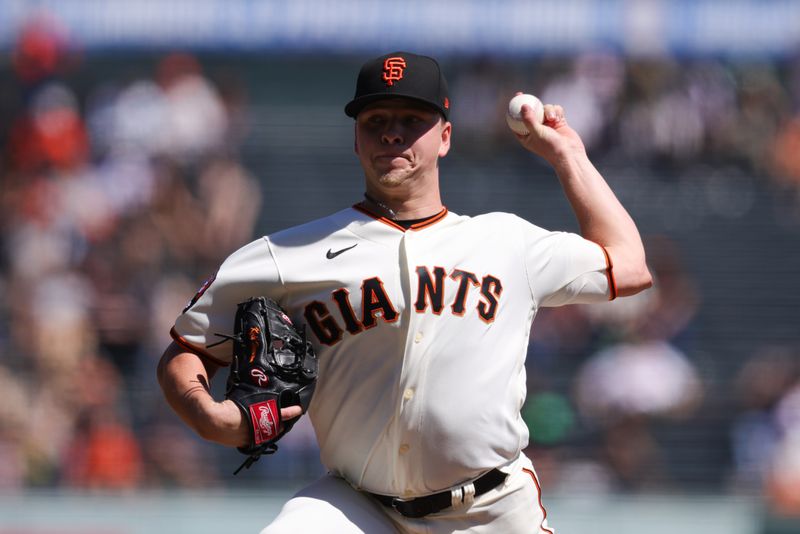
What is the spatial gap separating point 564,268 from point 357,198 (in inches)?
340

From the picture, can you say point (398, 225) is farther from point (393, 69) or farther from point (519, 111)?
point (519, 111)

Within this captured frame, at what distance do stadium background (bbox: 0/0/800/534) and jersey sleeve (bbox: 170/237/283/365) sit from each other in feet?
17.0

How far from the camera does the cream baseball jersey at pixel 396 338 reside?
3.57 m

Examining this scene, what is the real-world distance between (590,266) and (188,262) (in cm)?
740

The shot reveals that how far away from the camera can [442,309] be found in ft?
11.8

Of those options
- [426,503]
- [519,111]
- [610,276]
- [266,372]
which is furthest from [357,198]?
[266,372]

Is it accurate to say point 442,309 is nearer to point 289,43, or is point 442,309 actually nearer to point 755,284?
point 755,284

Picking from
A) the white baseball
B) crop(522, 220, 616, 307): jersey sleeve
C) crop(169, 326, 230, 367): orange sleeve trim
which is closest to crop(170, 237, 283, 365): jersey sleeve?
crop(169, 326, 230, 367): orange sleeve trim

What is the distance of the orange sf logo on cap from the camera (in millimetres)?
3672

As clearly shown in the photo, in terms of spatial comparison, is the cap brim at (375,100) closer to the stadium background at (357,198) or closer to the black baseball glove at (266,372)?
the black baseball glove at (266,372)

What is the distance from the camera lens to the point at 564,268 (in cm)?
378

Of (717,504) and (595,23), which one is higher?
(595,23)

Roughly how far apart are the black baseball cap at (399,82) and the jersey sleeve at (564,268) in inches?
19.2

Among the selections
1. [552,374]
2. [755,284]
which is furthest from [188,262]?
[755,284]
